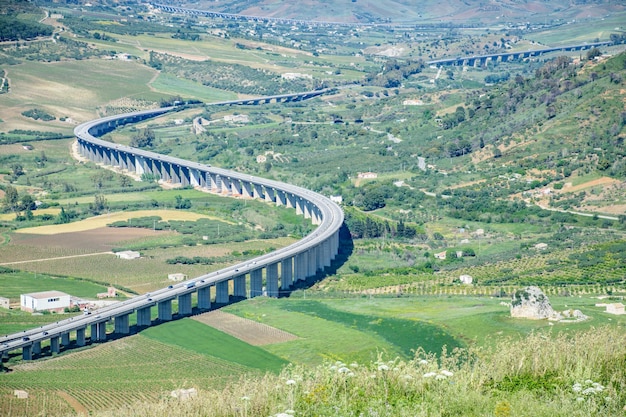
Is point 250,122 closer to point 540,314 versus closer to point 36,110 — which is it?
point 36,110

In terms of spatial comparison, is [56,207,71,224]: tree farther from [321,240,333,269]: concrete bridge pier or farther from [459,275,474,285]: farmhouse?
[459,275,474,285]: farmhouse

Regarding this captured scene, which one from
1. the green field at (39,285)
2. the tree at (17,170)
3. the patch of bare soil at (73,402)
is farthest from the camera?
the tree at (17,170)

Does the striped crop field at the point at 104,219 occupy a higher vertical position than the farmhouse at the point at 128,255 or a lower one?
lower

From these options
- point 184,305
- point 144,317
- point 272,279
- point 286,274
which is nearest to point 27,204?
point 286,274

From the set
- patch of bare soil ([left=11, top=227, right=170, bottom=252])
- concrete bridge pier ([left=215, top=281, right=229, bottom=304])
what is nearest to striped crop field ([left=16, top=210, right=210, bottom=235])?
patch of bare soil ([left=11, top=227, right=170, bottom=252])

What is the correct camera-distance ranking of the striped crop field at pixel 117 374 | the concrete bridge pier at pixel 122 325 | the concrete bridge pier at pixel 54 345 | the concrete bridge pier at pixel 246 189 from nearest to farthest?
1. the striped crop field at pixel 117 374
2. the concrete bridge pier at pixel 54 345
3. the concrete bridge pier at pixel 122 325
4. the concrete bridge pier at pixel 246 189

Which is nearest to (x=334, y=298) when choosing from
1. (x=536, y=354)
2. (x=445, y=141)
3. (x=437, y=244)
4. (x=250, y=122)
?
(x=437, y=244)

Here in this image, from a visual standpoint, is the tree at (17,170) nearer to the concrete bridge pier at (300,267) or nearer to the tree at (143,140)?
the tree at (143,140)

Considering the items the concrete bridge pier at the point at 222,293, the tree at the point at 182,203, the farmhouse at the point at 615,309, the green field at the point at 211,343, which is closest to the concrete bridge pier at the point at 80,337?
the green field at the point at 211,343

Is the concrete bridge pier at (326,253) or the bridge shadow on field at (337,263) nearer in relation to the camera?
the bridge shadow on field at (337,263)

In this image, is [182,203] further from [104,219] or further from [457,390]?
[457,390]
